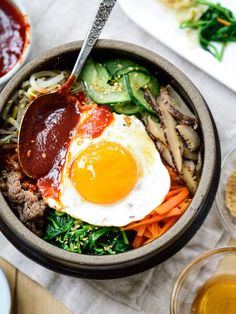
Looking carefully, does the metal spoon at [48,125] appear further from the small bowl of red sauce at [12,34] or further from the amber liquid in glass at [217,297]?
the amber liquid in glass at [217,297]

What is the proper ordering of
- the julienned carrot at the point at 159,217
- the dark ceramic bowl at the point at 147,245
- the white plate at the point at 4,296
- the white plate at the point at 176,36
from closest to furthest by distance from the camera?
1. the dark ceramic bowl at the point at 147,245
2. the julienned carrot at the point at 159,217
3. the white plate at the point at 4,296
4. the white plate at the point at 176,36

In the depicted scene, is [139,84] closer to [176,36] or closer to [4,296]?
[176,36]

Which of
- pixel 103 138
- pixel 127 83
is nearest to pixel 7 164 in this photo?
pixel 103 138

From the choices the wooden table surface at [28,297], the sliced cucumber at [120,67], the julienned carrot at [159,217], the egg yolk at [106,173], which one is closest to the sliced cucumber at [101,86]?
the sliced cucumber at [120,67]

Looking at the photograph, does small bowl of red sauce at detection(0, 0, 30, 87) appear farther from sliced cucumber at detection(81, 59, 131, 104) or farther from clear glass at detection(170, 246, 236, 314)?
clear glass at detection(170, 246, 236, 314)

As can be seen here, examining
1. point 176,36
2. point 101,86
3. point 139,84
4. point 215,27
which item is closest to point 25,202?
point 101,86

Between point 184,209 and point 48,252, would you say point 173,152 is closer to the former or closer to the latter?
point 184,209
